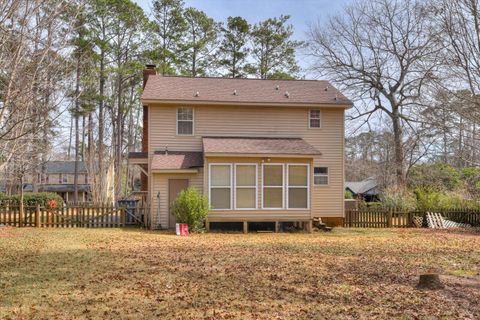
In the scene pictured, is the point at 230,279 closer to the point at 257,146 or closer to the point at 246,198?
the point at 246,198

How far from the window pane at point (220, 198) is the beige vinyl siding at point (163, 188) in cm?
114

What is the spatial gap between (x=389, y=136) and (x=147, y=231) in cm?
2876

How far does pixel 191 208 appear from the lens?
17.4 meters

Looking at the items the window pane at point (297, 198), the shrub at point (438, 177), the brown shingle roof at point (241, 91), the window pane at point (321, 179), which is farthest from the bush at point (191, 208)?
the shrub at point (438, 177)

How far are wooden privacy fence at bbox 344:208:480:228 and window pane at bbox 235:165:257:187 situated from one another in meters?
5.79

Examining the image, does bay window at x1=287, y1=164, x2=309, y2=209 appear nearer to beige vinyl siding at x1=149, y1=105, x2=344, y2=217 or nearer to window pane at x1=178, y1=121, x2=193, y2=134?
beige vinyl siding at x1=149, y1=105, x2=344, y2=217

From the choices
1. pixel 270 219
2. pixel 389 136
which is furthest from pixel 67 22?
pixel 389 136

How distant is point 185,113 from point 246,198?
489 centimetres

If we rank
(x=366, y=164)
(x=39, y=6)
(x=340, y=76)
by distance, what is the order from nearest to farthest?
(x=39, y=6) → (x=340, y=76) → (x=366, y=164)

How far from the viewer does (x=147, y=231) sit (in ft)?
59.9

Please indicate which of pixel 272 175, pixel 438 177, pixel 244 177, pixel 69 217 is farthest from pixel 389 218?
pixel 69 217

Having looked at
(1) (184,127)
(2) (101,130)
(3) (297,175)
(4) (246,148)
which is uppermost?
(2) (101,130)

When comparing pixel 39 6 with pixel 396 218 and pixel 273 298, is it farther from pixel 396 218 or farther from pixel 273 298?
pixel 396 218

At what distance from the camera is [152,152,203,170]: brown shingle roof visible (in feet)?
61.0
